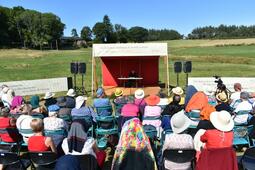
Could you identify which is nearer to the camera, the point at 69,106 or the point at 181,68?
the point at 69,106

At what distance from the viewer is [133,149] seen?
454 centimetres

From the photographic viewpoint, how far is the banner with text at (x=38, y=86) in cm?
1498

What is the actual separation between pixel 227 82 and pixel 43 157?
40.8 feet

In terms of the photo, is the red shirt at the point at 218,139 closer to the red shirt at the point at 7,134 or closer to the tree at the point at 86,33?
the red shirt at the point at 7,134

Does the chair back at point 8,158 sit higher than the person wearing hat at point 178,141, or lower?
lower

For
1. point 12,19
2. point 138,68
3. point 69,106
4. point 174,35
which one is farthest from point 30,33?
point 69,106

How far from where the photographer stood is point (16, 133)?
21.9 feet

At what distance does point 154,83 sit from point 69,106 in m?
12.6

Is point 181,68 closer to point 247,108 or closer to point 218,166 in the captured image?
point 247,108

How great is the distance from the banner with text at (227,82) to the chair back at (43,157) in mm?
11574

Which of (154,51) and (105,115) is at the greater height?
(154,51)

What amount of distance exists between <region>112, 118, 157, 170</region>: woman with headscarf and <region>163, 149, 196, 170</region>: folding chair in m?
0.31

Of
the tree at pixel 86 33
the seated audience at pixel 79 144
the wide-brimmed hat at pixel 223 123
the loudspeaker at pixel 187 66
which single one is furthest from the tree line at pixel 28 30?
the wide-brimmed hat at pixel 223 123

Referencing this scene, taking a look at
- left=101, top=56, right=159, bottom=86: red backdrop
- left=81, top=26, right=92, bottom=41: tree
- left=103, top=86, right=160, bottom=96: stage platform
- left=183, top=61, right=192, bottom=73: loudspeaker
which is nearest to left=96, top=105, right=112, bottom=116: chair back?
left=103, top=86, right=160, bottom=96: stage platform
